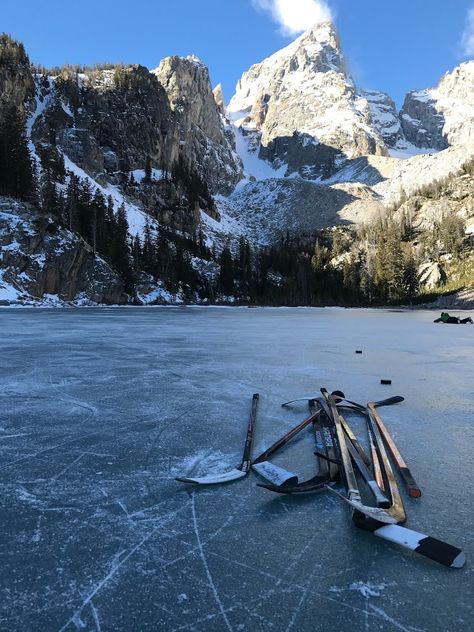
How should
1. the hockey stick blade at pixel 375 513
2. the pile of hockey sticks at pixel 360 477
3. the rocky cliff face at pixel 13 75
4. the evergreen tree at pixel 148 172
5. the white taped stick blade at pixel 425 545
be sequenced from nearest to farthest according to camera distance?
the white taped stick blade at pixel 425 545, the pile of hockey sticks at pixel 360 477, the hockey stick blade at pixel 375 513, the rocky cliff face at pixel 13 75, the evergreen tree at pixel 148 172

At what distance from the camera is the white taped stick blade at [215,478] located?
4.16 m

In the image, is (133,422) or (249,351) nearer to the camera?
(133,422)

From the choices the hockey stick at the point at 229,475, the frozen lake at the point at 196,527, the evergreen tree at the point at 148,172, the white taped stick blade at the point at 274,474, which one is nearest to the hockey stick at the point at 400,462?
the frozen lake at the point at 196,527

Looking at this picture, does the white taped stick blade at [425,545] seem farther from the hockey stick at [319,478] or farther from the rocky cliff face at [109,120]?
the rocky cliff face at [109,120]

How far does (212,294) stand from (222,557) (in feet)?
352

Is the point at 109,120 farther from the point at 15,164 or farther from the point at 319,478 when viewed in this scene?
the point at 319,478

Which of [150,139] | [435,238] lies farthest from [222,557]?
[150,139]

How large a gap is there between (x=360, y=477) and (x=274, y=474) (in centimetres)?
87

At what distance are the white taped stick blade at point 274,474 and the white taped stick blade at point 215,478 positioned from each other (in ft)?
0.60

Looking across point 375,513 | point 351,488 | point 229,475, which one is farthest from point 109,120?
point 375,513

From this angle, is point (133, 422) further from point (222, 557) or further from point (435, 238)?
point (435, 238)

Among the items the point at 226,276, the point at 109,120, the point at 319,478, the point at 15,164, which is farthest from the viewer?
the point at 109,120

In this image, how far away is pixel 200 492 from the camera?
4.06m

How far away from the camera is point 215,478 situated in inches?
169
